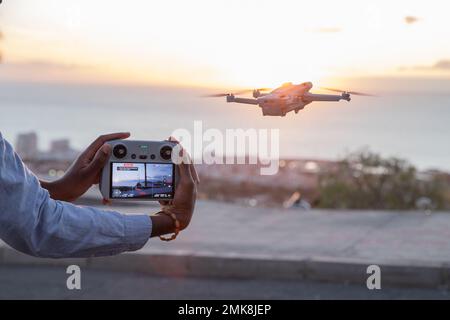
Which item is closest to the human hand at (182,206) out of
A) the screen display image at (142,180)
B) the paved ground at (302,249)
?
the screen display image at (142,180)

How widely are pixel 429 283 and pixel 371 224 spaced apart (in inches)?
122

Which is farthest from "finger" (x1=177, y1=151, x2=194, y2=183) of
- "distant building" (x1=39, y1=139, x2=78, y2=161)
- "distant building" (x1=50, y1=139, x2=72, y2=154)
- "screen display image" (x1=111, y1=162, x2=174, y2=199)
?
"distant building" (x1=50, y1=139, x2=72, y2=154)

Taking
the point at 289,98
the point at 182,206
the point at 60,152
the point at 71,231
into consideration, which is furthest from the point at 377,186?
the point at 71,231

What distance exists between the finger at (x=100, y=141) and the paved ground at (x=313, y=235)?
5942 millimetres

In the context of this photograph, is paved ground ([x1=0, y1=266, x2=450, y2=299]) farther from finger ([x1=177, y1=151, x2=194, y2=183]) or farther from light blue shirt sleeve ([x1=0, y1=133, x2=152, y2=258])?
light blue shirt sleeve ([x1=0, y1=133, x2=152, y2=258])

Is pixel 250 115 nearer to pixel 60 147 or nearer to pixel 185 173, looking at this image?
pixel 185 173

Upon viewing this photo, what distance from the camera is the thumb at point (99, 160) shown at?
8.51 feet

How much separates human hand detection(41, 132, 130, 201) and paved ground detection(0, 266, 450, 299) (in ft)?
16.6

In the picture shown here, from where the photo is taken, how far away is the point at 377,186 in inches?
662

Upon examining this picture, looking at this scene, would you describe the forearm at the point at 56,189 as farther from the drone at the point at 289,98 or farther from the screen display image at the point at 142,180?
the drone at the point at 289,98

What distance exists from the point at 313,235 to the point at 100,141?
788 cm

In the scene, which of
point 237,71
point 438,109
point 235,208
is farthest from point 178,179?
point 235,208

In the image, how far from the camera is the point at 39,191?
1.98 m

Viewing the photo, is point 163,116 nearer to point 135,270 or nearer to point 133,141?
point 133,141
